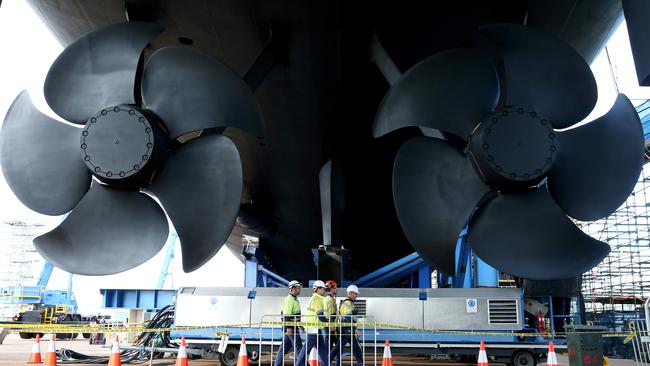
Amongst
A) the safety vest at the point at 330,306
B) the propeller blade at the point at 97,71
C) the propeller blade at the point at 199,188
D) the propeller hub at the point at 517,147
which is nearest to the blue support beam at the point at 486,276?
the safety vest at the point at 330,306

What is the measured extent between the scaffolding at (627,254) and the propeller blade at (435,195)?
1938 cm

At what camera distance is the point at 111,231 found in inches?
197

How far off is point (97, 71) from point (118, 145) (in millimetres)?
733

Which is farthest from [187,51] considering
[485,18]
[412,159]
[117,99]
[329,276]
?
[329,276]

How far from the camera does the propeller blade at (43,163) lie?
4.92 m

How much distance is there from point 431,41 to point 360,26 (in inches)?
31.0

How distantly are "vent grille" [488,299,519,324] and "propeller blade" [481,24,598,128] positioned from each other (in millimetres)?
3230

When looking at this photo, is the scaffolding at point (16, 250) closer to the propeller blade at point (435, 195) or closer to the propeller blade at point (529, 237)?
the propeller blade at point (435, 195)

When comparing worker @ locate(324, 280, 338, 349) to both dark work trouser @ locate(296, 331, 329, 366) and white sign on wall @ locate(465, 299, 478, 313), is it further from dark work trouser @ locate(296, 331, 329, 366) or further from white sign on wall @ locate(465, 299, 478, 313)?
white sign on wall @ locate(465, 299, 478, 313)

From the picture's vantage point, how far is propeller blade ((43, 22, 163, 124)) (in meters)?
4.89

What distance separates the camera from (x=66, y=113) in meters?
4.91

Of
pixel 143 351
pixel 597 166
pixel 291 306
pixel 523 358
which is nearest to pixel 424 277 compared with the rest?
pixel 523 358

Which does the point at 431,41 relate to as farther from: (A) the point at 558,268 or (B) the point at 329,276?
(B) the point at 329,276

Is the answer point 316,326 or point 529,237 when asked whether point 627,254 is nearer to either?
point 316,326
